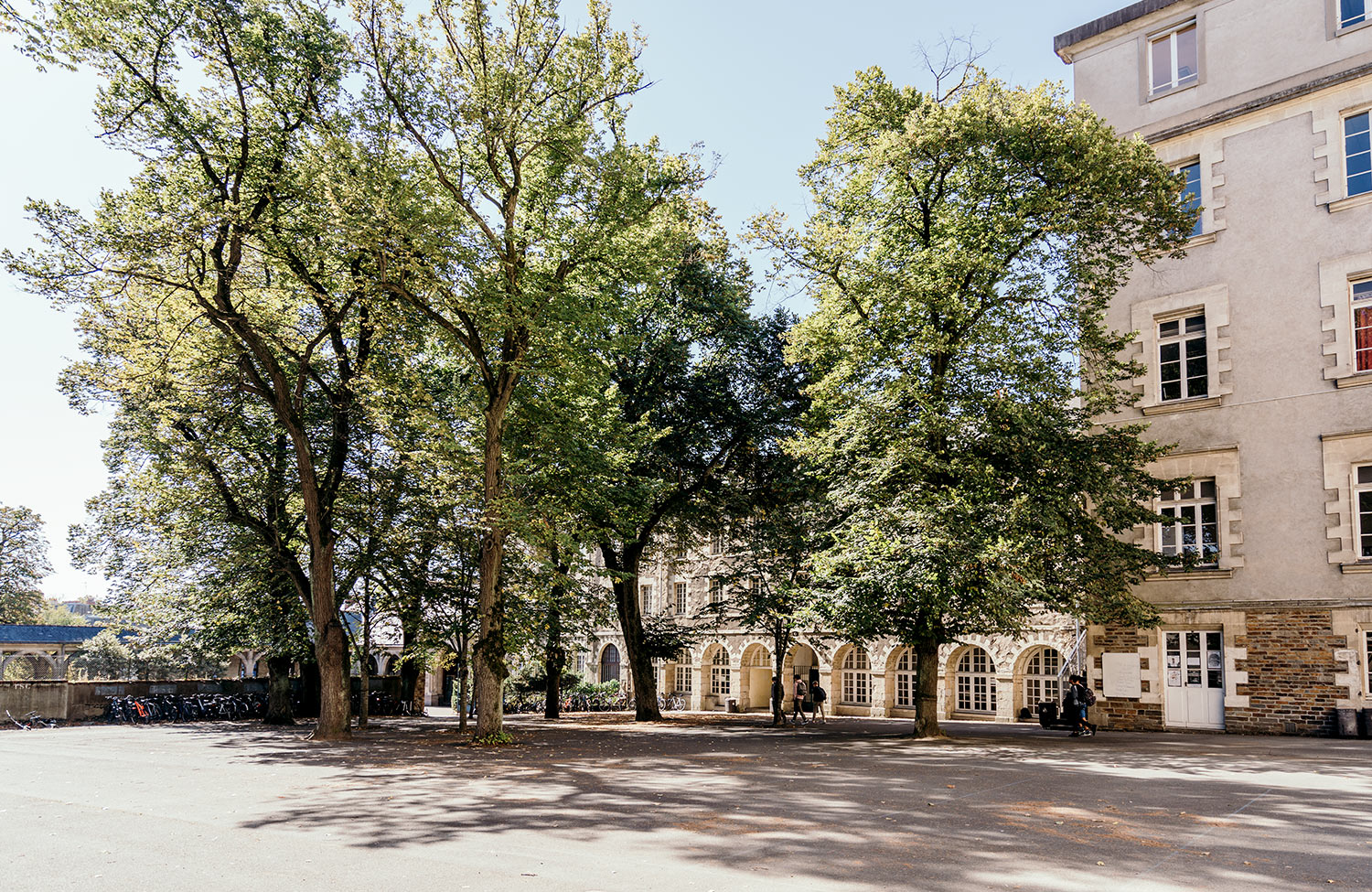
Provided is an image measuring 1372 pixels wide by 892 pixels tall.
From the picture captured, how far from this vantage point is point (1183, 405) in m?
22.8

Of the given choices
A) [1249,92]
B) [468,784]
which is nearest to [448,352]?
[468,784]

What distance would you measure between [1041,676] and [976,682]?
8.51 ft

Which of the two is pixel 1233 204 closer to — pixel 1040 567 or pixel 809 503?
pixel 1040 567

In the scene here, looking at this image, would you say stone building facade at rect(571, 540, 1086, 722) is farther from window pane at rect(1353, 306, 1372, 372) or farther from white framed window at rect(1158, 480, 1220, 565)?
window pane at rect(1353, 306, 1372, 372)

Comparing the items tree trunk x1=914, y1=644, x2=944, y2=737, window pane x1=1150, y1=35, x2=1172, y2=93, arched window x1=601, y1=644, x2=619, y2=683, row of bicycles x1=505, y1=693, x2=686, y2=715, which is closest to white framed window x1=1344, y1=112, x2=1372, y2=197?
window pane x1=1150, y1=35, x2=1172, y2=93

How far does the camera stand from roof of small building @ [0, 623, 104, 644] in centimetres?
4309

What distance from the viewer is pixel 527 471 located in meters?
21.3

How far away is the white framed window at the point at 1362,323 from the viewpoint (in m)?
20.6

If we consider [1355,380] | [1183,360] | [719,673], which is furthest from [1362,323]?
[719,673]

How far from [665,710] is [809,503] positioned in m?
22.7

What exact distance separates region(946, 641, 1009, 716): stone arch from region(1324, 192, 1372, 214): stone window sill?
1743cm

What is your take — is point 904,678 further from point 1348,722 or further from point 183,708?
point 183,708

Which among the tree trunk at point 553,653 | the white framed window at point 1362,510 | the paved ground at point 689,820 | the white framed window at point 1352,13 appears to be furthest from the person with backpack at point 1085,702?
the white framed window at point 1352,13

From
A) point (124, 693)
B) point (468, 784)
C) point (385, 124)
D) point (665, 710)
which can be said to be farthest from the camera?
point (665, 710)
